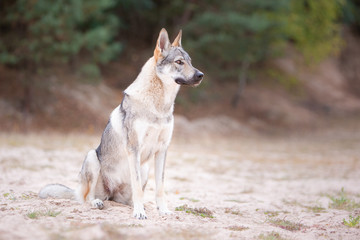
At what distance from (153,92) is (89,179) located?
1.57 metres

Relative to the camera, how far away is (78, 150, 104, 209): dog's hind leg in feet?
18.4

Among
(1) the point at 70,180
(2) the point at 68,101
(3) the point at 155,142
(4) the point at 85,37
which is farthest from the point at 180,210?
(2) the point at 68,101

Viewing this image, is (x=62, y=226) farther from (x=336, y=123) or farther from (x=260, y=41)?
(x=336, y=123)

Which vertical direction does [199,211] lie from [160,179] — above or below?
below

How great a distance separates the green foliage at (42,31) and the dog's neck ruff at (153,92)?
10.6m

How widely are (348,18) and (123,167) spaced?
114 ft

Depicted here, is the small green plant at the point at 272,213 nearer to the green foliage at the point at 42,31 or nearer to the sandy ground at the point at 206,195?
the sandy ground at the point at 206,195

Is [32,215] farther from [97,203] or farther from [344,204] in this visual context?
[344,204]

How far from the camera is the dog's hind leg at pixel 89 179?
18.4ft

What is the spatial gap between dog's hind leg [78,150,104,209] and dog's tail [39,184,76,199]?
259 millimetres

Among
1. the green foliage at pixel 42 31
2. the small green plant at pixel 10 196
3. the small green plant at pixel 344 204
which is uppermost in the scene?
the green foliage at pixel 42 31

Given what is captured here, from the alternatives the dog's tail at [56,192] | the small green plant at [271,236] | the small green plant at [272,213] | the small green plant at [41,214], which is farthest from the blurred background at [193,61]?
the small green plant at [271,236]

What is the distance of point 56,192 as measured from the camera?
5.92 metres

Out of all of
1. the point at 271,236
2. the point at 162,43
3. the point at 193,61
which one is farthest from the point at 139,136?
the point at 193,61
